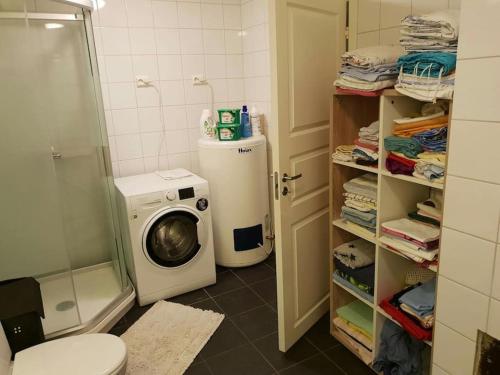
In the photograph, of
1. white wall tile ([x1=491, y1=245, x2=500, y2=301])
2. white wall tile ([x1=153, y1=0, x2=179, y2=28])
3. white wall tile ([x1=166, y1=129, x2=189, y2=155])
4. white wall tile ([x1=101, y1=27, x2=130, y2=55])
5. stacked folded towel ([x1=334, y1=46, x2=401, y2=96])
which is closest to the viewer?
white wall tile ([x1=491, y1=245, x2=500, y2=301])

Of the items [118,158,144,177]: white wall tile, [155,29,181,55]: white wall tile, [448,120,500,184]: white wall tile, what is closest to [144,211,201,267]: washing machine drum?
[118,158,144,177]: white wall tile

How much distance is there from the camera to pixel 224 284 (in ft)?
9.36

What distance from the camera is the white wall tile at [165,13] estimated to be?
2854 mm

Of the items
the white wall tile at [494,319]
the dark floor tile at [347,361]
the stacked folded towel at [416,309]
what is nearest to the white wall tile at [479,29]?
the white wall tile at [494,319]

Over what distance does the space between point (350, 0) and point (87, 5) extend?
4.92 feet

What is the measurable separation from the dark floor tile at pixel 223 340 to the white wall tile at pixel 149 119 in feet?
5.09

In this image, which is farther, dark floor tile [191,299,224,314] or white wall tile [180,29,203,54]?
white wall tile [180,29,203,54]

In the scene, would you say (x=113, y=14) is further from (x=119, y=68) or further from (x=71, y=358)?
(x=71, y=358)

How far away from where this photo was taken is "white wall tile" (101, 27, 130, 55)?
274 centimetres

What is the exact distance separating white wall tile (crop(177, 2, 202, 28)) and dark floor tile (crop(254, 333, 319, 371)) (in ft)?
7.56

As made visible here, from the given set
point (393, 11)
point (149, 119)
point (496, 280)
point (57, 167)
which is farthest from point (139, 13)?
point (496, 280)

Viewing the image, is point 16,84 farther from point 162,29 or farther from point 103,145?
point 162,29

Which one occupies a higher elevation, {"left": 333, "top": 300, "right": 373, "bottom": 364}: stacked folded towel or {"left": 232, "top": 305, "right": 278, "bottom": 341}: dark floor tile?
{"left": 333, "top": 300, "right": 373, "bottom": 364}: stacked folded towel

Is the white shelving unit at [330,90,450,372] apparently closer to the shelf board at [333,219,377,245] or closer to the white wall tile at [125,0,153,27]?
the shelf board at [333,219,377,245]
